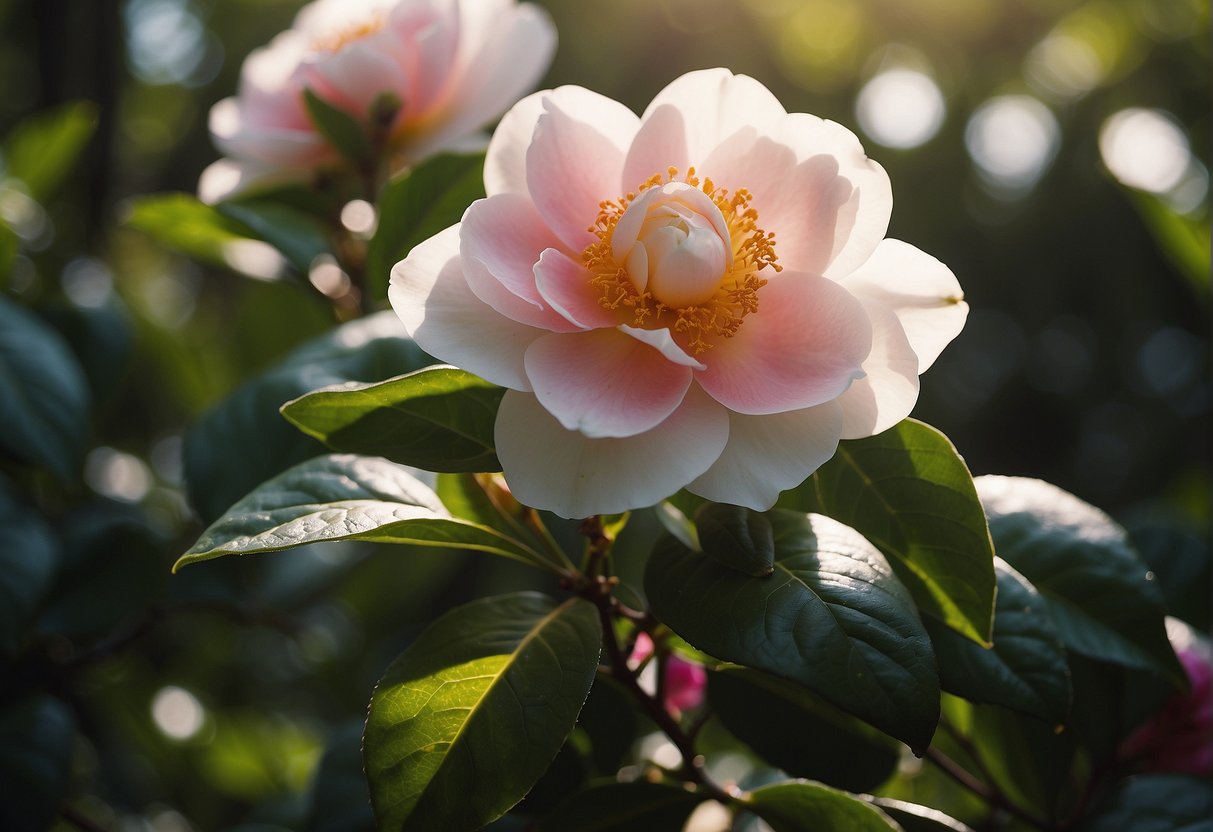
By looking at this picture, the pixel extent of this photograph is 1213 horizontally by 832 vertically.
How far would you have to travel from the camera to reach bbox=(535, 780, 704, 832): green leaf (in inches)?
29.4

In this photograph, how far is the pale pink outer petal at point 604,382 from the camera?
581 mm

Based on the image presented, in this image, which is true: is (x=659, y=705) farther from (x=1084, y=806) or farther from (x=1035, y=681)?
(x=1084, y=806)

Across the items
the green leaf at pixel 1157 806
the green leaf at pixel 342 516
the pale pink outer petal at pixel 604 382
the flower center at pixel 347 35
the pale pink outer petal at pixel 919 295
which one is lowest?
the green leaf at pixel 1157 806

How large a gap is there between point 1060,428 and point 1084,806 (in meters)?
2.79

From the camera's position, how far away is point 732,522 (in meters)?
0.60

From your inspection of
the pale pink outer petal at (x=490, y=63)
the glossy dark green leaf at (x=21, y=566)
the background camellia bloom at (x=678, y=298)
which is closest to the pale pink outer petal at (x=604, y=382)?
the background camellia bloom at (x=678, y=298)

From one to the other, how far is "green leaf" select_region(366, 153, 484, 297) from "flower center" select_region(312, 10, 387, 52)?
8.0 inches

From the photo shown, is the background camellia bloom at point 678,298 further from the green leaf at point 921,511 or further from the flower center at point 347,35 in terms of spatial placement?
the flower center at point 347,35

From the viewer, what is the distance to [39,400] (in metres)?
1.00

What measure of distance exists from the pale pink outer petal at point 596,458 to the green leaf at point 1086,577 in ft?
0.94

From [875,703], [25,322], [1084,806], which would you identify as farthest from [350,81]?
→ [1084,806]

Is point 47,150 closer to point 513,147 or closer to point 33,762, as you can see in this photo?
point 33,762

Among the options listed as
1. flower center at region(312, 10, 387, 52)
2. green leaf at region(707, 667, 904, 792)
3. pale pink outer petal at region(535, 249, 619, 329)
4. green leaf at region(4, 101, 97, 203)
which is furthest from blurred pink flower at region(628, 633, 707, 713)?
green leaf at region(4, 101, 97, 203)

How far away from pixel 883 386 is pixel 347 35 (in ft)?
2.54
